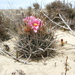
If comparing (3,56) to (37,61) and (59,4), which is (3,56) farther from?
(59,4)

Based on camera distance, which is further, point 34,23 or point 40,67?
point 34,23

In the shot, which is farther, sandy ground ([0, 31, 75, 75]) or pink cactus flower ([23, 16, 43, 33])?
pink cactus flower ([23, 16, 43, 33])

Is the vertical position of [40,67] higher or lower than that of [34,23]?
lower

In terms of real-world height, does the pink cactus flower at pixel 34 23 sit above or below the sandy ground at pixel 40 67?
above

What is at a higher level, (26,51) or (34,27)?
(34,27)

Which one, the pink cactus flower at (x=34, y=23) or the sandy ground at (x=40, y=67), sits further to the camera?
the pink cactus flower at (x=34, y=23)

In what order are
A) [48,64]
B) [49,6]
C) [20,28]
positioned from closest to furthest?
[48,64]
[20,28]
[49,6]

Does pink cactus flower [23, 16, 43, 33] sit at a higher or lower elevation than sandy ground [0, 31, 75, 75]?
higher

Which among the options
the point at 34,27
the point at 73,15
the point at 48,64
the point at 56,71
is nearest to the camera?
the point at 56,71

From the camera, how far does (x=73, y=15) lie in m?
8.89

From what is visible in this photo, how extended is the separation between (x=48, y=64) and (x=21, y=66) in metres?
0.63

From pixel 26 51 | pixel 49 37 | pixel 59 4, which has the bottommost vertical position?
pixel 26 51

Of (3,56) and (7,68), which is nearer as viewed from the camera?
(7,68)

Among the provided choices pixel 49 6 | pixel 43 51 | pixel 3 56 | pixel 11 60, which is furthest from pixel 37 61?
pixel 49 6
